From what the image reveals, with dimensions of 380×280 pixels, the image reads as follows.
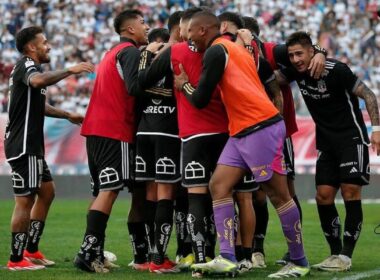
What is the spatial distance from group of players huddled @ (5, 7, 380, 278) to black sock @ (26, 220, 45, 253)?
16 millimetres

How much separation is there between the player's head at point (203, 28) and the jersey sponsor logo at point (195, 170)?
3.70 ft

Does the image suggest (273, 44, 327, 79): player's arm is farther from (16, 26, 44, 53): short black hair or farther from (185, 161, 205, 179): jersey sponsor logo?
(16, 26, 44, 53): short black hair

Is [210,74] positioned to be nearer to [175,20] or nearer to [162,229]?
[175,20]

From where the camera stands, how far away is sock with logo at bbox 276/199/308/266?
9.54m

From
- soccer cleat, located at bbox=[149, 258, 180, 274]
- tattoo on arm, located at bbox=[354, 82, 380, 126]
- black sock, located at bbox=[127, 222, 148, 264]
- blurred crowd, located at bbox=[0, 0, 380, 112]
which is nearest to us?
soccer cleat, located at bbox=[149, 258, 180, 274]

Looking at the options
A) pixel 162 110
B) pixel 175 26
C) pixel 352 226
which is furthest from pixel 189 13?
pixel 352 226

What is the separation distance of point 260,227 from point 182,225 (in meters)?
1.01

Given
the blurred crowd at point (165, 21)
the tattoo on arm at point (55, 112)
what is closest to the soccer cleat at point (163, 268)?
the tattoo on arm at point (55, 112)

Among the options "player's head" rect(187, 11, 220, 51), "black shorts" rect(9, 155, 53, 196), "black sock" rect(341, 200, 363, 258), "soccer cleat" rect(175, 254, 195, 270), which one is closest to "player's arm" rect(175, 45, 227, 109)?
"player's head" rect(187, 11, 220, 51)

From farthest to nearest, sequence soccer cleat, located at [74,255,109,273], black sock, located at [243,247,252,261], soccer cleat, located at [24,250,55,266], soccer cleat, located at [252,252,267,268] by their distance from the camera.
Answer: soccer cleat, located at [24,250,55,266], soccer cleat, located at [252,252,267,268], black sock, located at [243,247,252,261], soccer cleat, located at [74,255,109,273]

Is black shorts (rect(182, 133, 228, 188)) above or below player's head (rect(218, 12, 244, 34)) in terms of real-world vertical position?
below

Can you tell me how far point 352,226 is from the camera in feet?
35.6

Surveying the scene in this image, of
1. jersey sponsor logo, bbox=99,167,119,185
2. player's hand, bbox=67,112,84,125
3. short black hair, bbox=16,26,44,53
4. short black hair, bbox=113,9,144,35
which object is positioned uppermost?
short black hair, bbox=113,9,144,35

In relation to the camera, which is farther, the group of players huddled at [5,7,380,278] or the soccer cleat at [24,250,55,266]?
the soccer cleat at [24,250,55,266]
